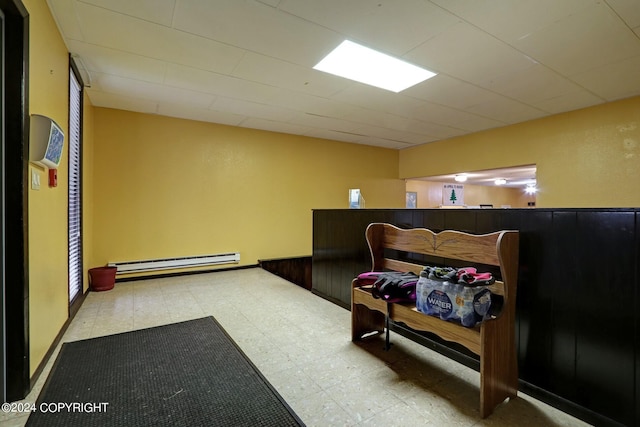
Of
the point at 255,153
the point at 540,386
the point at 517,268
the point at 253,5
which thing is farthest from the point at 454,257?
the point at 255,153

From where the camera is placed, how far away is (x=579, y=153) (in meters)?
4.12

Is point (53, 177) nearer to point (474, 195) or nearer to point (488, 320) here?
point (488, 320)

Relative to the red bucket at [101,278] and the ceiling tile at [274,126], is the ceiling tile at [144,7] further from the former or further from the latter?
the red bucket at [101,278]

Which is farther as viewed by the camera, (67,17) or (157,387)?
(67,17)

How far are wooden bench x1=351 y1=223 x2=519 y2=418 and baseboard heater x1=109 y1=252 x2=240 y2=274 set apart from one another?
3242 millimetres

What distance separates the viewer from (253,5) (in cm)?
210

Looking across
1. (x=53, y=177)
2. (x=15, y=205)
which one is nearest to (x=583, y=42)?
(x=15, y=205)

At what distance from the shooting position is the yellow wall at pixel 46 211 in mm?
1862

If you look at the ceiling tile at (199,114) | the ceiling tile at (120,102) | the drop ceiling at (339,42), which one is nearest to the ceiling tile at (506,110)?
the drop ceiling at (339,42)

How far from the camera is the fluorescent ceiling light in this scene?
276 cm

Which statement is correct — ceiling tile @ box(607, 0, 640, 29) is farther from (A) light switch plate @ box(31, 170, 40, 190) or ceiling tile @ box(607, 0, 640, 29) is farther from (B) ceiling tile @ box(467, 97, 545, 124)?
(A) light switch plate @ box(31, 170, 40, 190)

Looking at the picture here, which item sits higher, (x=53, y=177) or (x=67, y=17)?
(x=67, y=17)

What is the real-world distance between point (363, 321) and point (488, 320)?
3.56 feet

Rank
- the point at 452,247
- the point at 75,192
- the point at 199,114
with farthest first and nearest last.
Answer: the point at 199,114
the point at 75,192
the point at 452,247
